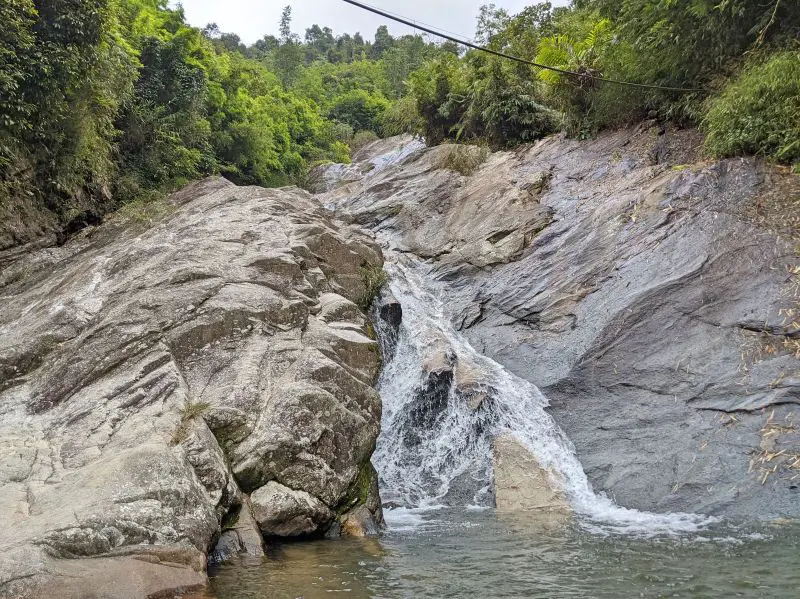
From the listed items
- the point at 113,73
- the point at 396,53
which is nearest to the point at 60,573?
the point at 113,73

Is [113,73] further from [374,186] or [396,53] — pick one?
Answer: [396,53]

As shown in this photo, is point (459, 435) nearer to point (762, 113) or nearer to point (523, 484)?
point (523, 484)

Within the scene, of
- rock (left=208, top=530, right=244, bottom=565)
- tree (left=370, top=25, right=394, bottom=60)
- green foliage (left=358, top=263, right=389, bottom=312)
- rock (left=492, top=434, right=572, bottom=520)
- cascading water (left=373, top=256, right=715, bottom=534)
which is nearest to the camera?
rock (left=208, top=530, right=244, bottom=565)

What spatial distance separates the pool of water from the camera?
5.12 meters

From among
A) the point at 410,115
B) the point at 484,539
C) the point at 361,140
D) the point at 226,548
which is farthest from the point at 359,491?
the point at 361,140

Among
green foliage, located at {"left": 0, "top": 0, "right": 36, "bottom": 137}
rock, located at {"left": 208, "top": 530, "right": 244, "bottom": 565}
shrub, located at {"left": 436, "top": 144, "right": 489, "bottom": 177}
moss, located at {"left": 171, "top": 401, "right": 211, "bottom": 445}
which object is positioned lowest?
rock, located at {"left": 208, "top": 530, "right": 244, "bottom": 565}

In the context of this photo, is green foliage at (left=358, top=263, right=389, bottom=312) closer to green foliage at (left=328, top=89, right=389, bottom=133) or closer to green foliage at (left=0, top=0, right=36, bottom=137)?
green foliage at (left=0, top=0, right=36, bottom=137)

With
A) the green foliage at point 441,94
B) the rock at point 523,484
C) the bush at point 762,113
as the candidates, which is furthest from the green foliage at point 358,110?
the rock at point 523,484

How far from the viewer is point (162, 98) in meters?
19.8

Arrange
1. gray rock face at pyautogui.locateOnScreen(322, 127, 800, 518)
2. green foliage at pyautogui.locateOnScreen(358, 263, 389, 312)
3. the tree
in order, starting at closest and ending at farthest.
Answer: gray rock face at pyautogui.locateOnScreen(322, 127, 800, 518), green foliage at pyautogui.locateOnScreen(358, 263, 389, 312), the tree

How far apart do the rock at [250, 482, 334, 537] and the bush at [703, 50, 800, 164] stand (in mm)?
10545

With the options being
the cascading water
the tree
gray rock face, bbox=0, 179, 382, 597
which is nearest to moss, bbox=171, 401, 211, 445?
gray rock face, bbox=0, 179, 382, 597

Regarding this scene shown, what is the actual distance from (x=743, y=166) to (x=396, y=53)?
65160 millimetres

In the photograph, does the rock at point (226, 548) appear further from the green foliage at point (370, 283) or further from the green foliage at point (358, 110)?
the green foliage at point (358, 110)
